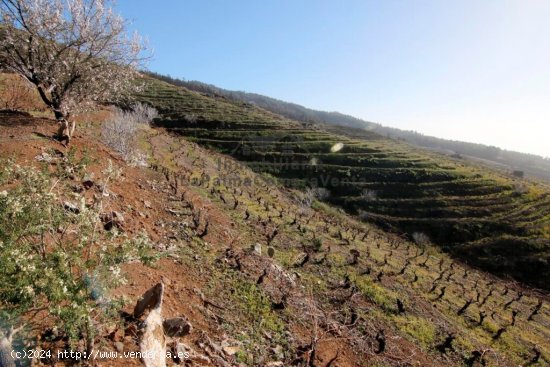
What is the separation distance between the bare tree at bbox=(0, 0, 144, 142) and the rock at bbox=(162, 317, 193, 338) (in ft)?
38.2

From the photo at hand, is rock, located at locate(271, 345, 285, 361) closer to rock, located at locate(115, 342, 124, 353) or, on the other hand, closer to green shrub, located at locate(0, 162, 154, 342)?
rock, located at locate(115, 342, 124, 353)

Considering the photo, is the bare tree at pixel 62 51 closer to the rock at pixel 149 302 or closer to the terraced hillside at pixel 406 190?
the rock at pixel 149 302

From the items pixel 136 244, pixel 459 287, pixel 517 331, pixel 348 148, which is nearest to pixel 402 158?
pixel 348 148

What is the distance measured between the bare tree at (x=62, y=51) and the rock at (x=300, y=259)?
457 inches

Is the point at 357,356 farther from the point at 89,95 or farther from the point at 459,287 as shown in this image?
the point at 459,287

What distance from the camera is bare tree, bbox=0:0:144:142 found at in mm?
14665

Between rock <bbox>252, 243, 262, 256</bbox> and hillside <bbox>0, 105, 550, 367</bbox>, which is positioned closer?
hillside <bbox>0, 105, 550, 367</bbox>

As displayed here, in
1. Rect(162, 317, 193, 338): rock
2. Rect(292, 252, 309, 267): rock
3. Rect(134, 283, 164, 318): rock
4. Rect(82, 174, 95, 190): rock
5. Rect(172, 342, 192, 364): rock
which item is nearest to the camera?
Rect(172, 342, 192, 364): rock

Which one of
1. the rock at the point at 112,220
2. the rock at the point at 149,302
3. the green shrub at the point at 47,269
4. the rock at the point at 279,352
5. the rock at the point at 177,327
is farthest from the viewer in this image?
the rock at the point at 112,220

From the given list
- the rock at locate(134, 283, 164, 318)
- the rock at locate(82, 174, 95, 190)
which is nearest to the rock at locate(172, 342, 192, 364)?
the rock at locate(134, 283, 164, 318)

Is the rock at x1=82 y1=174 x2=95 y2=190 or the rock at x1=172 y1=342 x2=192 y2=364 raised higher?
the rock at x1=82 y1=174 x2=95 y2=190

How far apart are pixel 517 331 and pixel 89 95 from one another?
2634 cm

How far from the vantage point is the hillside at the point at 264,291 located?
8.80m

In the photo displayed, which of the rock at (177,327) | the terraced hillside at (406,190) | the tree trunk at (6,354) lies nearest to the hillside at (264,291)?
the rock at (177,327)
